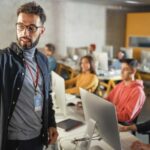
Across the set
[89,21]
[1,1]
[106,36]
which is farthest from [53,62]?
[106,36]

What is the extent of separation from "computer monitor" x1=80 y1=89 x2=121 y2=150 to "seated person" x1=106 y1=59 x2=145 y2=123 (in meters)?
0.77

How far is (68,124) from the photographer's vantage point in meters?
2.29

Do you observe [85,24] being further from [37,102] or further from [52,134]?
[37,102]

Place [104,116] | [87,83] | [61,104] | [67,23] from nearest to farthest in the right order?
[104,116]
[61,104]
[87,83]
[67,23]

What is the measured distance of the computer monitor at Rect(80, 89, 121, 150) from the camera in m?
1.51

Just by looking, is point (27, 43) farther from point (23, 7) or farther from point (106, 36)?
point (106, 36)

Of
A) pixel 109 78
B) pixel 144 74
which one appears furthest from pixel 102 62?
pixel 144 74

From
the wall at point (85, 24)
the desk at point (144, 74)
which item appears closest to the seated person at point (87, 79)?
the desk at point (144, 74)

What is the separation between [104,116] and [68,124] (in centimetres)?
75

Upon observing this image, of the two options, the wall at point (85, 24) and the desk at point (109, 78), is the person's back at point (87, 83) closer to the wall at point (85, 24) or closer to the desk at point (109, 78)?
the desk at point (109, 78)

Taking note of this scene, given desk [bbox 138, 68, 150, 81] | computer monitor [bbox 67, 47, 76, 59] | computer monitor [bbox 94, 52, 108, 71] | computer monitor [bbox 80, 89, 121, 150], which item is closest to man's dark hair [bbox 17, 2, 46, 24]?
computer monitor [bbox 80, 89, 121, 150]

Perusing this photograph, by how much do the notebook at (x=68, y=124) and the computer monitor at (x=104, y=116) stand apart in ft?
1.27

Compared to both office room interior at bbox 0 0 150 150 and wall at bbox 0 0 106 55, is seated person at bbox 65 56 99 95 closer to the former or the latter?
office room interior at bbox 0 0 150 150

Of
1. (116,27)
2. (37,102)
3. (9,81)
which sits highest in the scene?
(116,27)
